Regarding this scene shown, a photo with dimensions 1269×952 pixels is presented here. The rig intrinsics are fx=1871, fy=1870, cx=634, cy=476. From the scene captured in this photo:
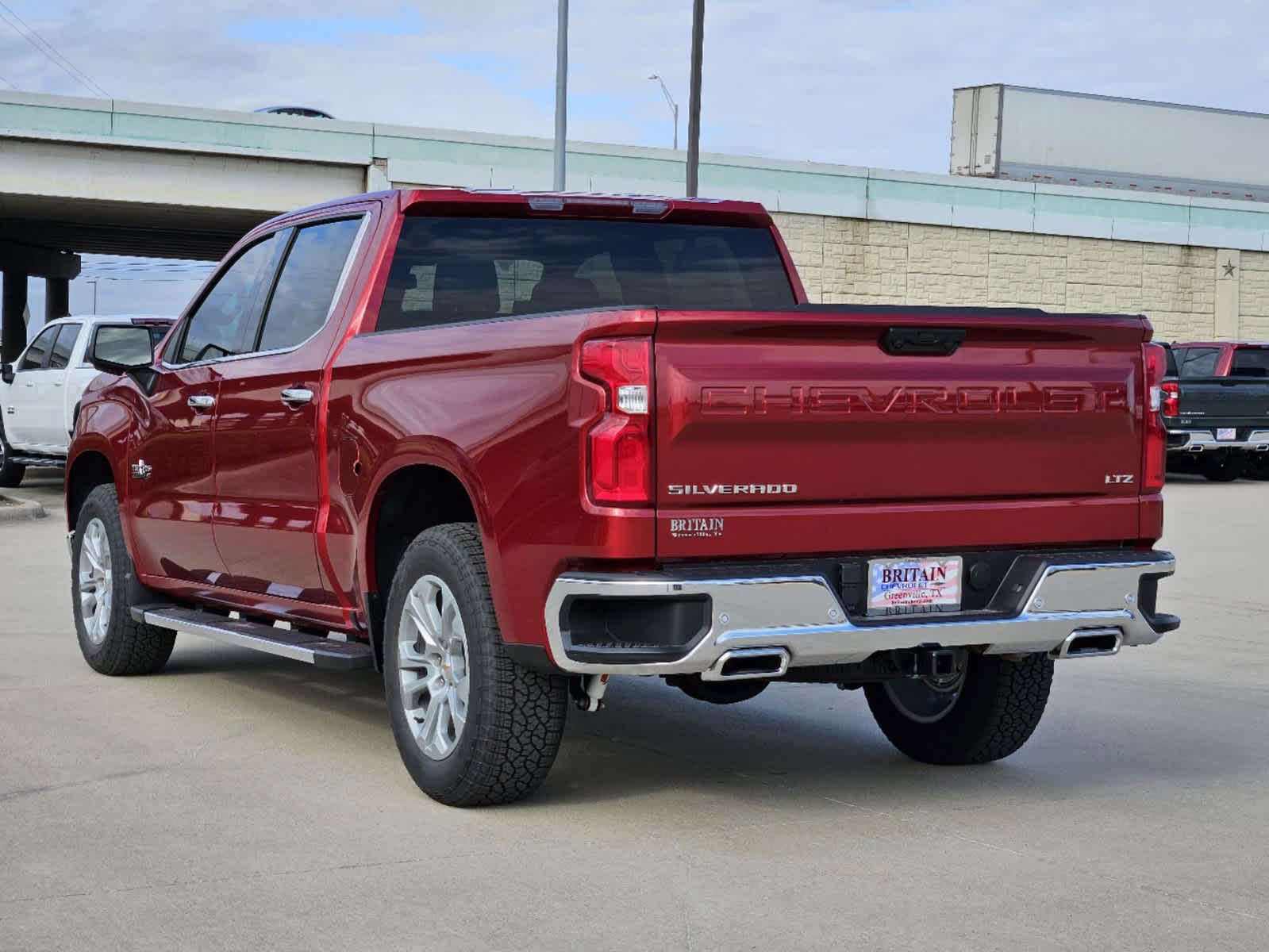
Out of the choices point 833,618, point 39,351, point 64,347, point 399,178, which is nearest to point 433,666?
point 833,618

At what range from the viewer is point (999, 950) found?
4523 mm

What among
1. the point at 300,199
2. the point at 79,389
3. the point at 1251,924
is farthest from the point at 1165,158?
the point at 1251,924

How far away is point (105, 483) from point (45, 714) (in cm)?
168

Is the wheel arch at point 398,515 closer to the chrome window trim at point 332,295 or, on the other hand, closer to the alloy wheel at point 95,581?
the chrome window trim at point 332,295

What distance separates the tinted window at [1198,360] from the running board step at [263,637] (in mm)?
22196

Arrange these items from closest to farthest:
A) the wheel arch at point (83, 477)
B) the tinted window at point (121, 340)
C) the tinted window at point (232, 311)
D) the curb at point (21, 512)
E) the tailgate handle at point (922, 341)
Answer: the tailgate handle at point (922, 341) → the tinted window at point (232, 311) → the wheel arch at point (83, 477) → the curb at point (21, 512) → the tinted window at point (121, 340)

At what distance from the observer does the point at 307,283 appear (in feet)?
24.6

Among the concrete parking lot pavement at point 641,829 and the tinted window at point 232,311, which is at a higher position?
the tinted window at point 232,311

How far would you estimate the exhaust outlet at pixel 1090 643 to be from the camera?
5961 mm

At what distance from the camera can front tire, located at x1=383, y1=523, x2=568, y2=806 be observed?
5801 mm

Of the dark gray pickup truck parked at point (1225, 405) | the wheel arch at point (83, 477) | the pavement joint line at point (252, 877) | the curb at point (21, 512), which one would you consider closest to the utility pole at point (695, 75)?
the dark gray pickup truck parked at point (1225, 405)

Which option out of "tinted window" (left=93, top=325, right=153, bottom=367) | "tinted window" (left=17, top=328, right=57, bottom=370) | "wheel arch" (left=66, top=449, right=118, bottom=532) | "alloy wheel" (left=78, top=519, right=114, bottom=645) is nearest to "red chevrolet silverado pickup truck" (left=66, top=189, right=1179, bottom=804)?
"alloy wheel" (left=78, top=519, right=114, bottom=645)

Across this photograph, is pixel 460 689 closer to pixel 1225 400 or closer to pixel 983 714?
pixel 983 714

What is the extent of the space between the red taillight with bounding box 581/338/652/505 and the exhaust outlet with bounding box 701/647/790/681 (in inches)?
21.0
